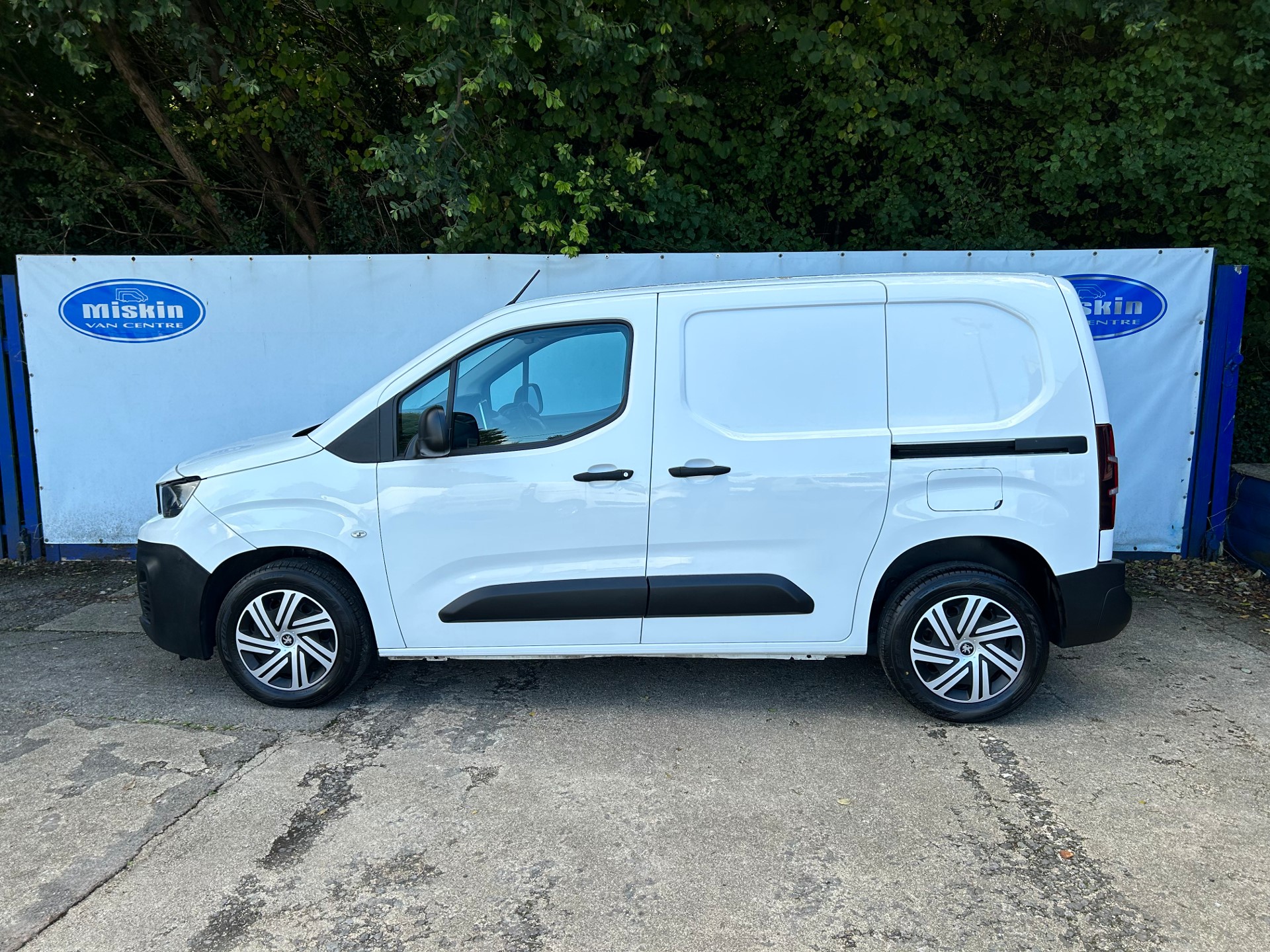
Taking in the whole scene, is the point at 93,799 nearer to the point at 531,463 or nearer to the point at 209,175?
the point at 531,463

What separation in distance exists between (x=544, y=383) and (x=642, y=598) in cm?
110

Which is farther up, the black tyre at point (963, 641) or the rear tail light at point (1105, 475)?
the rear tail light at point (1105, 475)

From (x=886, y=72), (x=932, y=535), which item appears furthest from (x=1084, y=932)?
(x=886, y=72)

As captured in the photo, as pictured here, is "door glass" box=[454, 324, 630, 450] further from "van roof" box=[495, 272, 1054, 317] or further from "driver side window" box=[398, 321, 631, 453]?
"van roof" box=[495, 272, 1054, 317]

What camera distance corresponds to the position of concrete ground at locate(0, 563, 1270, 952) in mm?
2930

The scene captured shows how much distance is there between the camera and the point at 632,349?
430 centimetres

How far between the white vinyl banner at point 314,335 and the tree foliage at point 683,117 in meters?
0.79

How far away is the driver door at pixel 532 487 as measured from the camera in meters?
4.24

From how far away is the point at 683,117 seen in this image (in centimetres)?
816

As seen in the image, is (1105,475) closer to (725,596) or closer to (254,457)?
(725,596)

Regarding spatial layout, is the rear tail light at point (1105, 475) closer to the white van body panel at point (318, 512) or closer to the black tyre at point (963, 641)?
the black tyre at point (963, 641)

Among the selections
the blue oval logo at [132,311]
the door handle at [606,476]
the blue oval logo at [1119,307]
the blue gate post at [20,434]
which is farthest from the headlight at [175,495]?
the blue oval logo at [1119,307]

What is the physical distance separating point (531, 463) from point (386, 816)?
5.21 feet

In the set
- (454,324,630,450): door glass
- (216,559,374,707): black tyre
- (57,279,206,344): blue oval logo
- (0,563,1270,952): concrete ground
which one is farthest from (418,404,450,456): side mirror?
(57,279,206,344): blue oval logo
